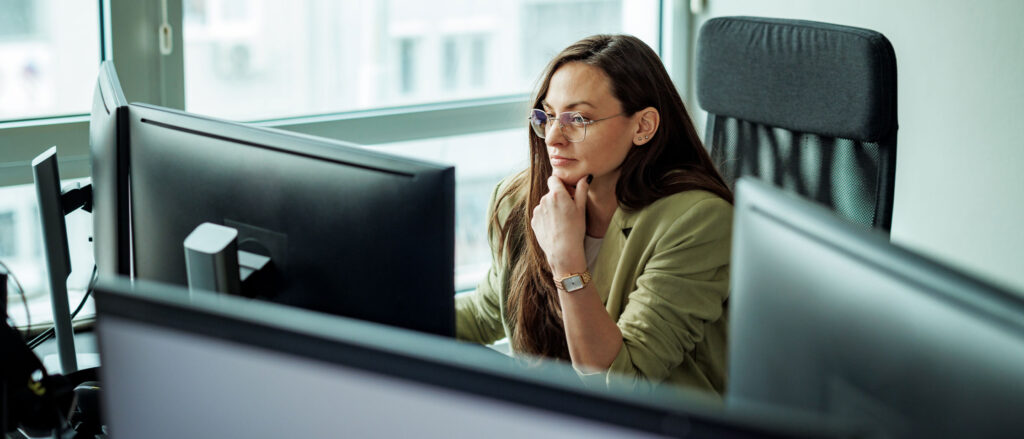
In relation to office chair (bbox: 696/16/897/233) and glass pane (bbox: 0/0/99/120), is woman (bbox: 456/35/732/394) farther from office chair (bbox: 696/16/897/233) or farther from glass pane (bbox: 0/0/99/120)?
glass pane (bbox: 0/0/99/120)

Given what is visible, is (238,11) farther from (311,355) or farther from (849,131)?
(311,355)

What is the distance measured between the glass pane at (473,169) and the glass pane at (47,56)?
29.6 inches

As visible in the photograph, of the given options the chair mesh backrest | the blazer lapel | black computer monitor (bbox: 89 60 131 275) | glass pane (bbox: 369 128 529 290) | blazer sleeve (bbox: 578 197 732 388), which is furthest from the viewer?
glass pane (bbox: 369 128 529 290)

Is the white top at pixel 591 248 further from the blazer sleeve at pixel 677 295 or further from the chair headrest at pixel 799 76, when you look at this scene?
the chair headrest at pixel 799 76

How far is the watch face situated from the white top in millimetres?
155

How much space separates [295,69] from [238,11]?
0.70ft

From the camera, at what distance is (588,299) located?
1542 millimetres

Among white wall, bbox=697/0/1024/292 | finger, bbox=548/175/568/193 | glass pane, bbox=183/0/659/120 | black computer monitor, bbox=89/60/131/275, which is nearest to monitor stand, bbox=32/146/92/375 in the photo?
black computer monitor, bbox=89/60/131/275

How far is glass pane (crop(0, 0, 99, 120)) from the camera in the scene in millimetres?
2178

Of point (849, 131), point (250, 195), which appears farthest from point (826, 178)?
point (250, 195)

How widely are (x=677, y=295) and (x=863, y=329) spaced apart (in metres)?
0.76

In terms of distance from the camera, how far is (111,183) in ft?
4.26

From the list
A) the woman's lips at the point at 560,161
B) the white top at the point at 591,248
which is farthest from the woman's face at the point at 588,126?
the white top at the point at 591,248

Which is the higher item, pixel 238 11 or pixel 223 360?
pixel 238 11
